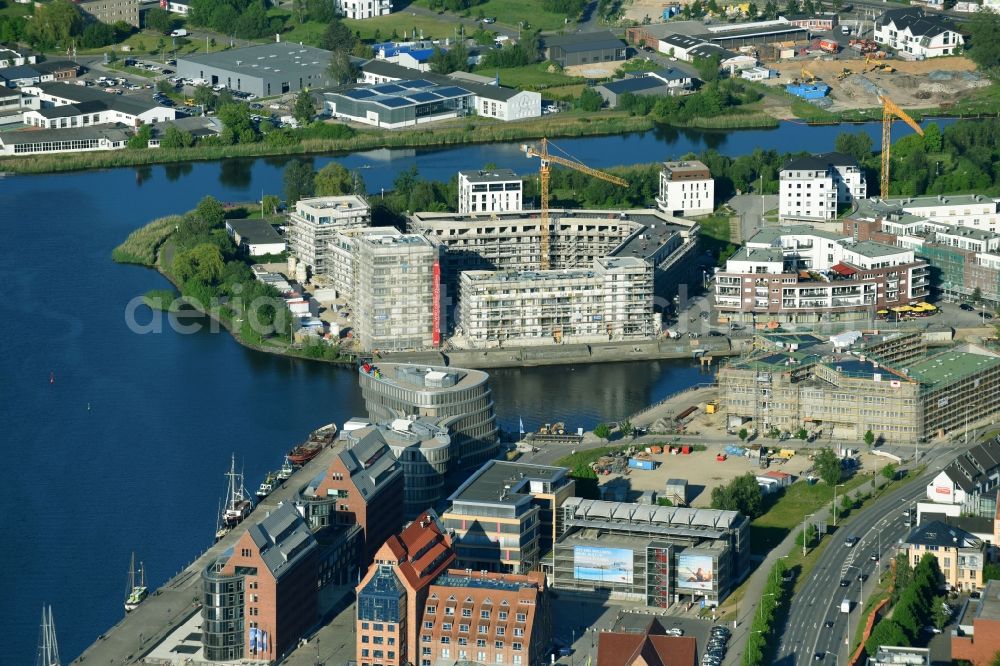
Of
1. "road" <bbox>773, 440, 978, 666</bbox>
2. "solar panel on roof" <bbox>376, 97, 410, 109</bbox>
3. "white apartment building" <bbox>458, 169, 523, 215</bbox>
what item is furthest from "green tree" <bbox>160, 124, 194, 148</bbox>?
"road" <bbox>773, 440, 978, 666</bbox>

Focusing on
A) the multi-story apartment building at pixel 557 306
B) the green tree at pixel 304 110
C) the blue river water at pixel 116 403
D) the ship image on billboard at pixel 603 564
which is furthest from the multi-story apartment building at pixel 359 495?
the green tree at pixel 304 110

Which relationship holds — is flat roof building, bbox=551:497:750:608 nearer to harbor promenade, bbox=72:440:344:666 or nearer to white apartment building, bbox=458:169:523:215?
harbor promenade, bbox=72:440:344:666

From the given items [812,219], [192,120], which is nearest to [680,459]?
[812,219]

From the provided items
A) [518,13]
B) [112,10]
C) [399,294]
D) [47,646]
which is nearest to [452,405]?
[399,294]

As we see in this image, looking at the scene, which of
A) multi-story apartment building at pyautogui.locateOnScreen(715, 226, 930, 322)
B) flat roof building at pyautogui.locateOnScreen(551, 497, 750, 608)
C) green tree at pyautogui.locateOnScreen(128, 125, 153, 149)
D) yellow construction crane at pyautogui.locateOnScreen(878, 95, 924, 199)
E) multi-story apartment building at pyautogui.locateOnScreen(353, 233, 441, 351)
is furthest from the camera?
green tree at pyautogui.locateOnScreen(128, 125, 153, 149)

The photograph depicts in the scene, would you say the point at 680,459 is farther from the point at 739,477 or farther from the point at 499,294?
the point at 499,294

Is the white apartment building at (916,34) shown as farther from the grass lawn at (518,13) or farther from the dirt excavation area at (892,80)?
the grass lawn at (518,13)

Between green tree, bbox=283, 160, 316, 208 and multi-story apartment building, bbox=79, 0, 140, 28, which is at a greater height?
multi-story apartment building, bbox=79, 0, 140, 28

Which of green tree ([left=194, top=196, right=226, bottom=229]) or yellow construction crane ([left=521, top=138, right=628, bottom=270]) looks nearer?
yellow construction crane ([left=521, top=138, right=628, bottom=270])

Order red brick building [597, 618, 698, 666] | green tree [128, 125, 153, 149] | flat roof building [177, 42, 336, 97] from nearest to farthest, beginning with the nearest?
red brick building [597, 618, 698, 666]
green tree [128, 125, 153, 149]
flat roof building [177, 42, 336, 97]
